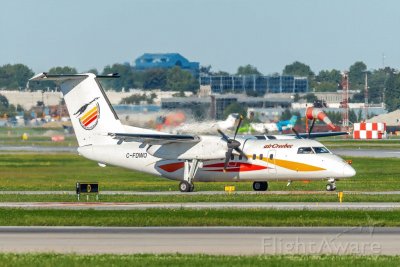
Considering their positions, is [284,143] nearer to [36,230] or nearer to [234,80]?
[36,230]

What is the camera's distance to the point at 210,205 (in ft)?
153

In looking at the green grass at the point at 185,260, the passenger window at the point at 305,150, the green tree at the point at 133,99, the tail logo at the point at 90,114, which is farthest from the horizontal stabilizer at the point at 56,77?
the green tree at the point at 133,99

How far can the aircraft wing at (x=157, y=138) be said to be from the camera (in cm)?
5628

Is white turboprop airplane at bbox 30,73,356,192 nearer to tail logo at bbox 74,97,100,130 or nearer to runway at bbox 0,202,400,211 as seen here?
tail logo at bbox 74,97,100,130

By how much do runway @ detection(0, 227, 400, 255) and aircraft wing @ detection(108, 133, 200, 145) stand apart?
64.2 feet

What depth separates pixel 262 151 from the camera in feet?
186

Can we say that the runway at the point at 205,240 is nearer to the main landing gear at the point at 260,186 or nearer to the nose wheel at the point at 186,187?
the nose wheel at the point at 186,187

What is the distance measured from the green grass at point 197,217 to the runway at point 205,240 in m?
1.38

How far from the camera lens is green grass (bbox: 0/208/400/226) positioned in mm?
37969

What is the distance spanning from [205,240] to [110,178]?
36840mm

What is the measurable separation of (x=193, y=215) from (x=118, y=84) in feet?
369

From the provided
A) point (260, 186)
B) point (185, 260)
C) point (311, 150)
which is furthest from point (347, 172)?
point (185, 260)

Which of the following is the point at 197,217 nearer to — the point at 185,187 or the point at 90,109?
the point at 185,187

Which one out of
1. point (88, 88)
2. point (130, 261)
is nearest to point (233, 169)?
point (88, 88)
